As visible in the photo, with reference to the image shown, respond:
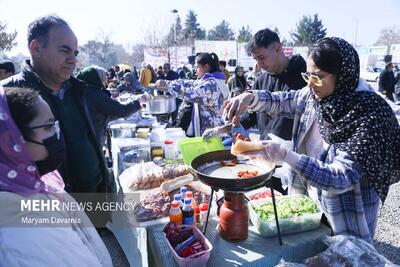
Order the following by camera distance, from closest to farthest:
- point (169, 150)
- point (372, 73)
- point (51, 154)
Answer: point (51, 154), point (169, 150), point (372, 73)

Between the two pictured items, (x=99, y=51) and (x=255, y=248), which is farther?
(x=99, y=51)

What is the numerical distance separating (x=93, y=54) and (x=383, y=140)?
54755mm

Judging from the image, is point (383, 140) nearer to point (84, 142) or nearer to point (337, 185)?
point (337, 185)

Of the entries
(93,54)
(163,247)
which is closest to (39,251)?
(163,247)

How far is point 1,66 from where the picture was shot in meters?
4.19

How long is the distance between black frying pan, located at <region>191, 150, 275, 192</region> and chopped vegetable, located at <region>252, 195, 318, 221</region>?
24 cm

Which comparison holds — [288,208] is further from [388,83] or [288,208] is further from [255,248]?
[388,83]

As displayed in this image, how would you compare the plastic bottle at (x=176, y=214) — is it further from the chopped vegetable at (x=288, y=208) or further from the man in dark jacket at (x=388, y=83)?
the man in dark jacket at (x=388, y=83)

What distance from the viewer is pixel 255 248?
5.27 feet

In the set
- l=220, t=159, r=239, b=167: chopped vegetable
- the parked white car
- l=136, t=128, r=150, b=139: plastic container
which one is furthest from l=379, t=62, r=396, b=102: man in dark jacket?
the parked white car

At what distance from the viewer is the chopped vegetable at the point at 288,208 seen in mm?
1722

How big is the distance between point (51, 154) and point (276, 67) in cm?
244

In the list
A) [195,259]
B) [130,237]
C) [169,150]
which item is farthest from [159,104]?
[195,259]

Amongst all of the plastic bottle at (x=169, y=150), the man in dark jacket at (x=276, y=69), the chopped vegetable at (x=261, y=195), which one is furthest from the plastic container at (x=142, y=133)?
the chopped vegetable at (x=261, y=195)
